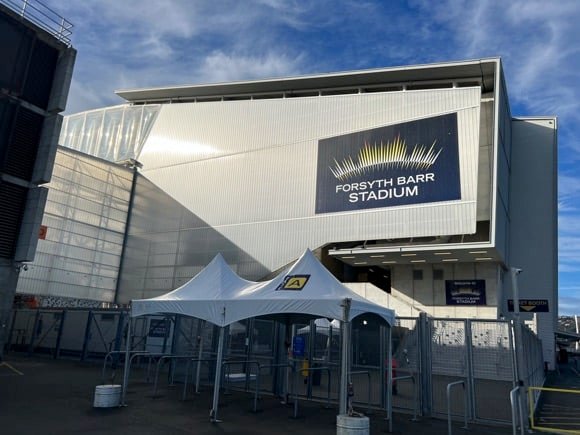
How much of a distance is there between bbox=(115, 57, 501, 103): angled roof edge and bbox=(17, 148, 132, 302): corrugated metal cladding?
9357 mm

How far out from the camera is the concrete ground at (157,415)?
845cm

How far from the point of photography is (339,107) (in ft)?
95.7

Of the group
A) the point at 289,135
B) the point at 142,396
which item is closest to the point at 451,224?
the point at 289,135

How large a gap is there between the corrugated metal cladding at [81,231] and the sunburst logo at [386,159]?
19.7m

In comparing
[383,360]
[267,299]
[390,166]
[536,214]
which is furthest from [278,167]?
[267,299]

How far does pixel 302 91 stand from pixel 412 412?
29842mm

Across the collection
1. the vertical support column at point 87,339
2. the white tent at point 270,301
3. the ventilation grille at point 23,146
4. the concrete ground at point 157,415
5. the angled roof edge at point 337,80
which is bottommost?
the concrete ground at point 157,415

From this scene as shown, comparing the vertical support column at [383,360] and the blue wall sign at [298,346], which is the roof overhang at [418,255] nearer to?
the blue wall sign at [298,346]

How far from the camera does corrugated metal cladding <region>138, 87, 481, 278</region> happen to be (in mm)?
24531

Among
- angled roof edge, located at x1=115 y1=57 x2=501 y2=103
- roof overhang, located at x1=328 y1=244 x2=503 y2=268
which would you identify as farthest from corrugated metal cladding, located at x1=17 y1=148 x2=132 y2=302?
roof overhang, located at x1=328 y1=244 x2=503 y2=268

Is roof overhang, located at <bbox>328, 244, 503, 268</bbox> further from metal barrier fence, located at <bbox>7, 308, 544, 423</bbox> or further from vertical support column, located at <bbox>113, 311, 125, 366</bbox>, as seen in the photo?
vertical support column, located at <bbox>113, 311, 125, 366</bbox>

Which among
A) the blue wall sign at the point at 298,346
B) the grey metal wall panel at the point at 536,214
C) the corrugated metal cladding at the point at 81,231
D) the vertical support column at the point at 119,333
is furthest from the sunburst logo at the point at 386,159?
the corrugated metal cladding at the point at 81,231

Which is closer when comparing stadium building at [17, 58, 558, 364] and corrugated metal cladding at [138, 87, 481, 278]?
corrugated metal cladding at [138, 87, 481, 278]

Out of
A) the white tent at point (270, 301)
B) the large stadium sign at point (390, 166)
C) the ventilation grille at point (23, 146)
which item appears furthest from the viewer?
the large stadium sign at point (390, 166)
